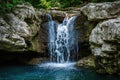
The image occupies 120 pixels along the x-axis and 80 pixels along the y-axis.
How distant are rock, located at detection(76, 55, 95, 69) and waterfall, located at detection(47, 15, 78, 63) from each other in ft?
5.16

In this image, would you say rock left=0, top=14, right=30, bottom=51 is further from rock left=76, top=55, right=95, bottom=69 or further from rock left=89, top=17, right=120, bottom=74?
rock left=89, top=17, right=120, bottom=74

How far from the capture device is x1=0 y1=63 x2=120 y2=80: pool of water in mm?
15133

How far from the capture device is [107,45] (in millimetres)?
14609

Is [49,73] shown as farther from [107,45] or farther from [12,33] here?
[107,45]

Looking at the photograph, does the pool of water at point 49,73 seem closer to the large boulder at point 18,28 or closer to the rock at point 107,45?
the rock at point 107,45

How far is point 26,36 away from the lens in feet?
58.2

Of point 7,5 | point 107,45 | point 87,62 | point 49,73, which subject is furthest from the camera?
point 87,62

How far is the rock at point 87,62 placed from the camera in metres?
17.5

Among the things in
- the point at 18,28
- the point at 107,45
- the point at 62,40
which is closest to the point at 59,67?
the point at 62,40

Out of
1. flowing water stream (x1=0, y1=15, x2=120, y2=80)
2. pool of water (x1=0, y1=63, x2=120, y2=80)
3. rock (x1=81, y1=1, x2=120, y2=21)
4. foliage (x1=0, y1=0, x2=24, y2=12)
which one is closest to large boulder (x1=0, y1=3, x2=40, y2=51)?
foliage (x1=0, y1=0, x2=24, y2=12)

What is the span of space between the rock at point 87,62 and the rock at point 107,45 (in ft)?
6.36

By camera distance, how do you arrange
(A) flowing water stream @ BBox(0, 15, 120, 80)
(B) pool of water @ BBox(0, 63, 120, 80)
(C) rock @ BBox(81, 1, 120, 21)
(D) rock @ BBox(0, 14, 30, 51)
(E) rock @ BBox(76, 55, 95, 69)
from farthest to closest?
(E) rock @ BBox(76, 55, 95, 69) < (D) rock @ BBox(0, 14, 30, 51) < (C) rock @ BBox(81, 1, 120, 21) < (A) flowing water stream @ BBox(0, 15, 120, 80) < (B) pool of water @ BBox(0, 63, 120, 80)

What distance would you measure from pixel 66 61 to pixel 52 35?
220 cm

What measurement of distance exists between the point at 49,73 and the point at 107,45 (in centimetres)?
395
